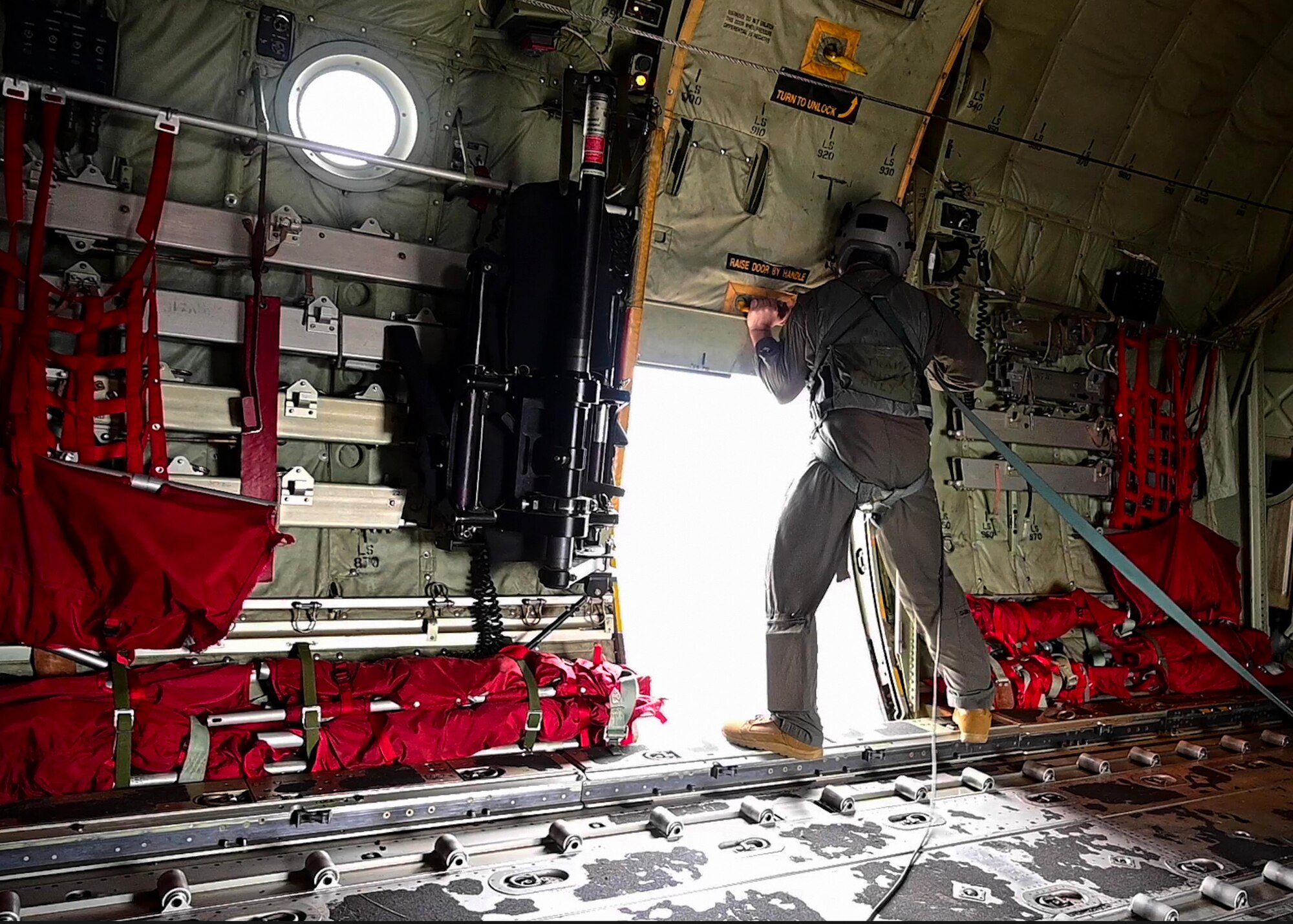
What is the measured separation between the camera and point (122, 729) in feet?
10.8

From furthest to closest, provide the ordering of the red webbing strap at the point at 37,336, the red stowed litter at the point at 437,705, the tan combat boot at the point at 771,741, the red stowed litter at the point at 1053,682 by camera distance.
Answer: the red stowed litter at the point at 1053,682 → the tan combat boot at the point at 771,741 → the red stowed litter at the point at 437,705 → the red webbing strap at the point at 37,336

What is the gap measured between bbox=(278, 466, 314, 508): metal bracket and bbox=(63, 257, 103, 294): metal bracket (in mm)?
940

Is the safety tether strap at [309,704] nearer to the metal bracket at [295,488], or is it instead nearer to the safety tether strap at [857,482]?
the metal bracket at [295,488]

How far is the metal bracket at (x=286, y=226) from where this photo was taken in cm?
384

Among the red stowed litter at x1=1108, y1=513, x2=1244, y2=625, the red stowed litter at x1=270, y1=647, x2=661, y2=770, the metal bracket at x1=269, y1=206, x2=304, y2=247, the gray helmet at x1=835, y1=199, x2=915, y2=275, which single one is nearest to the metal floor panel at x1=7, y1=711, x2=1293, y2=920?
the red stowed litter at x1=270, y1=647, x2=661, y2=770

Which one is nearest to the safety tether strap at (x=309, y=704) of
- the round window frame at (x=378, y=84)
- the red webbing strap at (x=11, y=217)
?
the red webbing strap at (x=11, y=217)

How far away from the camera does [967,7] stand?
5027mm

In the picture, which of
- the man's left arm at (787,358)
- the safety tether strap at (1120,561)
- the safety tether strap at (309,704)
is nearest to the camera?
the safety tether strap at (1120,561)

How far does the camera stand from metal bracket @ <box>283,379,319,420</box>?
393 cm

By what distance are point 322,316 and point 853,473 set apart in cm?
228

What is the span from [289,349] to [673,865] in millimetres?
2401

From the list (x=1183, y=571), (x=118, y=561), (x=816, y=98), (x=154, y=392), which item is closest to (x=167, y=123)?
(x=154, y=392)

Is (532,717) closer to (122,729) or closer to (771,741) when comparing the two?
(771,741)

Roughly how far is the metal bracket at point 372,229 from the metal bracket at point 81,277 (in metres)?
0.96
